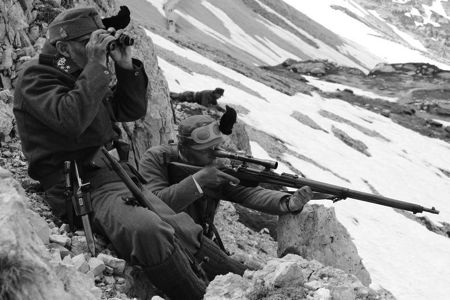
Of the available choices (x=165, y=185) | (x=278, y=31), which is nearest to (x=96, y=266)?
(x=165, y=185)

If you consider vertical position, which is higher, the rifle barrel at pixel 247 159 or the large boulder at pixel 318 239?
the rifle barrel at pixel 247 159

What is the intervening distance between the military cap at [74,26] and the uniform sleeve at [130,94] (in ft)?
2.65

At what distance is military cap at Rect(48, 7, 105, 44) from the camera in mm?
6707

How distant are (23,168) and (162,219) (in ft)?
7.89

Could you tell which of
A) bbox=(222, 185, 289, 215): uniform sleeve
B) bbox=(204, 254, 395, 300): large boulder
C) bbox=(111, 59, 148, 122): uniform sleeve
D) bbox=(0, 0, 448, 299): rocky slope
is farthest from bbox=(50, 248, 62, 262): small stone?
bbox=(222, 185, 289, 215): uniform sleeve

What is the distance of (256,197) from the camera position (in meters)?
8.75

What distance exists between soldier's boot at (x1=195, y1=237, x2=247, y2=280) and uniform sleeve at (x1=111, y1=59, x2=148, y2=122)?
78.2 inches

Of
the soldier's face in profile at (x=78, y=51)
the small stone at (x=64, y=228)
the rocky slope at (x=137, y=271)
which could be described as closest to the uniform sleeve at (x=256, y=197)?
the rocky slope at (x=137, y=271)

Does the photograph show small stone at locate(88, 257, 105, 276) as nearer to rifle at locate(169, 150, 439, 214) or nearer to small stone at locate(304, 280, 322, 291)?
small stone at locate(304, 280, 322, 291)

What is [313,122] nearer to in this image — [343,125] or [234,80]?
[343,125]

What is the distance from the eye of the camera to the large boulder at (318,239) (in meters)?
9.30

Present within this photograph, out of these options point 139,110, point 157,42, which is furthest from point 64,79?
point 157,42

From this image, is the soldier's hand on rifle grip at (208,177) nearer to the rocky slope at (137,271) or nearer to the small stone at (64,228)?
the rocky slope at (137,271)

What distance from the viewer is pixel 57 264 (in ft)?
13.1
